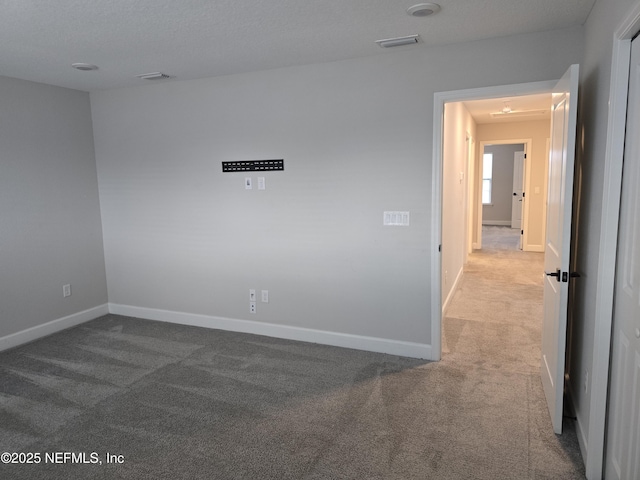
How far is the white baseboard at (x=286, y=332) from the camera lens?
3502 millimetres

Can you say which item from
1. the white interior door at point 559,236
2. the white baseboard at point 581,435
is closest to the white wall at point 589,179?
the white baseboard at point 581,435

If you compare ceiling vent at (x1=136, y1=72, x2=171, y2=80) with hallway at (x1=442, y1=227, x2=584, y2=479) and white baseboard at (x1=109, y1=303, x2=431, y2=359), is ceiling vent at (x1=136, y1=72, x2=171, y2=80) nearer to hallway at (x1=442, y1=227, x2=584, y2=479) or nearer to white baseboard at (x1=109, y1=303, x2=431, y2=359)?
white baseboard at (x1=109, y1=303, x2=431, y2=359)

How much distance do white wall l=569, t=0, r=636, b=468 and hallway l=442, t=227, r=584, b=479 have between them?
0.20 meters

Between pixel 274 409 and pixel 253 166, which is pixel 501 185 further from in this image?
pixel 274 409

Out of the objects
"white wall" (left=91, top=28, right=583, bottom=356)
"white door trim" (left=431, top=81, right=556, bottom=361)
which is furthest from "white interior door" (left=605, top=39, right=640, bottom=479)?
"white wall" (left=91, top=28, right=583, bottom=356)

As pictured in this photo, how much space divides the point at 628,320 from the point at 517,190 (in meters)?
9.98

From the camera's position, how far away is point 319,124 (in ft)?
11.7

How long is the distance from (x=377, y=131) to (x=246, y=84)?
128 cm

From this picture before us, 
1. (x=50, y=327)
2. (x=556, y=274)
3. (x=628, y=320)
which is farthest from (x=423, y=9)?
(x=50, y=327)

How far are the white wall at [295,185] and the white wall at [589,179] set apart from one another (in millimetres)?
512

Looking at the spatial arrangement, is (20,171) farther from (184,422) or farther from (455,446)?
(455,446)

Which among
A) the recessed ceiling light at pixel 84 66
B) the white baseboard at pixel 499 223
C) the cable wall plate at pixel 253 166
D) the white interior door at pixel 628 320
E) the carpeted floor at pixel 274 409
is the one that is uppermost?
the recessed ceiling light at pixel 84 66

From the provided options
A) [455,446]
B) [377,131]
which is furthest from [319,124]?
[455,446]

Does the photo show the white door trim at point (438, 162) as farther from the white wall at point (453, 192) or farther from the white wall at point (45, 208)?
the white wall at point (45, 208)
